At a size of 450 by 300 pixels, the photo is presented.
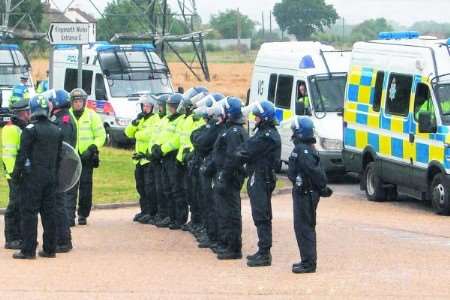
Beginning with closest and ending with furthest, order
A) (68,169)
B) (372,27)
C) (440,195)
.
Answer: (68,169)
(440,195)
(372,27)

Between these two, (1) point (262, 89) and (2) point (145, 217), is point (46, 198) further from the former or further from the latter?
(1) point (262, 89)

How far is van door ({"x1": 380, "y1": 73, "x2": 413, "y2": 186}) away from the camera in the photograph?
19859mm

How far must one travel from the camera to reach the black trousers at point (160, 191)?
1762 centimetres

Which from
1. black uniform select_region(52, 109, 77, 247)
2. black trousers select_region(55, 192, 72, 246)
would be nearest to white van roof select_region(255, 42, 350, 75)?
black uniform select_region(52, 109, 77, 247)

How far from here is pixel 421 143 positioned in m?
19.3

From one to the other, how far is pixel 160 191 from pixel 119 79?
13.6m

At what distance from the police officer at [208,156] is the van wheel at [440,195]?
13.8ft

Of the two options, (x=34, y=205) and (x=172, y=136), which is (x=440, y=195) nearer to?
(x=172, y=136)

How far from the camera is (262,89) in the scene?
26281mm

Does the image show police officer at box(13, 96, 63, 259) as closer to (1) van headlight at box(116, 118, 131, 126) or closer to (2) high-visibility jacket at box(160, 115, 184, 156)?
(2) high-visibility jacket at box(160, 115, 184, 156)

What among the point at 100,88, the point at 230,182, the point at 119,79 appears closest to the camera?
the point at 230,182

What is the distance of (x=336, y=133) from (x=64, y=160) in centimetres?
907

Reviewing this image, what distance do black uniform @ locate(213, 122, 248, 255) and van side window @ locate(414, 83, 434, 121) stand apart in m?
5.44

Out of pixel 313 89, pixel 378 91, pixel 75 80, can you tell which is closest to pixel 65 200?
pixel 378 91
